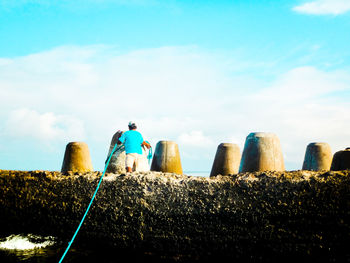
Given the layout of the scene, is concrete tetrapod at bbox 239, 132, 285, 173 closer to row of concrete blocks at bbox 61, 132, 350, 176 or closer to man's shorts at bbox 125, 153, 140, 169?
row of concrete blocks at bbox 61, 132, 350, 176

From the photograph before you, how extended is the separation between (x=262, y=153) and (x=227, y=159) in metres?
2.48

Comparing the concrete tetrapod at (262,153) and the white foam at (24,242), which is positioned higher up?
the concrete tetrapod at (262,153)

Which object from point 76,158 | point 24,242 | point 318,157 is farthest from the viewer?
point 76,158

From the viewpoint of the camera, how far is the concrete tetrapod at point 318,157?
1059 centimetres

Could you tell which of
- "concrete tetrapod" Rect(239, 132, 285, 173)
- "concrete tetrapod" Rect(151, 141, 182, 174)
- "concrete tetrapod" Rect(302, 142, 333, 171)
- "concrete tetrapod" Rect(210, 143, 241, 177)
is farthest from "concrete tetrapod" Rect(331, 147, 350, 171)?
"concrete tetrapod" Rect(151, 141, 182, 174)

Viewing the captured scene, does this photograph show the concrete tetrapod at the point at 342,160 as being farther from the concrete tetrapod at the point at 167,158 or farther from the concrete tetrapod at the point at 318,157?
the concrete tetrapod at the point at 167,158

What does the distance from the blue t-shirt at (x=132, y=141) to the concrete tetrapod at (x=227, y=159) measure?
307 centimetres

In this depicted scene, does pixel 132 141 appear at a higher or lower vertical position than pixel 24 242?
higher

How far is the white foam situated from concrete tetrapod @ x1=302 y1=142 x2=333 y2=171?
24.8ft

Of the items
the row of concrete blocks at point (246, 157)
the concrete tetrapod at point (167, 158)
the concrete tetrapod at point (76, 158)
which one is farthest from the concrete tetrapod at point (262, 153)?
the concrete tetrapod at point (76, 158)

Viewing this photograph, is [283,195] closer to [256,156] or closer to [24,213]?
[256,156]

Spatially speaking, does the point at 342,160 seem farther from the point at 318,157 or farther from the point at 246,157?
the point at 318,157

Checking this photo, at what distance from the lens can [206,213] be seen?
5707 mm

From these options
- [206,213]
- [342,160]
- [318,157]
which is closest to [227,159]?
[318,157]
